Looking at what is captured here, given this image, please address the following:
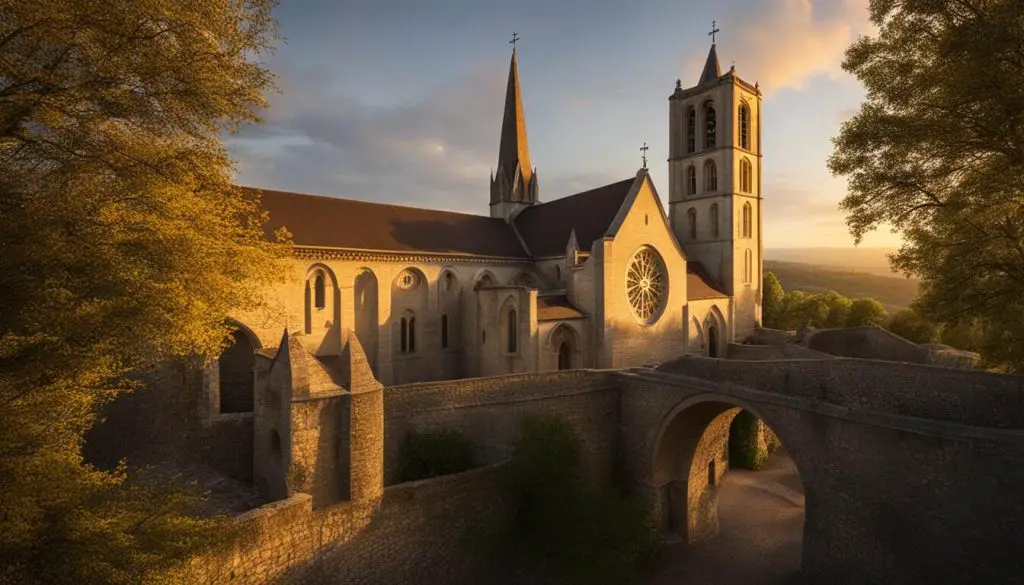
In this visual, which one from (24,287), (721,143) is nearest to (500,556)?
(24,287)

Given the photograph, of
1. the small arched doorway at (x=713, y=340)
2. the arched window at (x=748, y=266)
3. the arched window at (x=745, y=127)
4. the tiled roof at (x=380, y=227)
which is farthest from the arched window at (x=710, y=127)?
the tiled roof at (x=380, y=227)

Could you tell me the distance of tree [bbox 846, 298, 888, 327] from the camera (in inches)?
1617

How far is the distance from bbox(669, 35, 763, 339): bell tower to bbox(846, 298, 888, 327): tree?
542 inches

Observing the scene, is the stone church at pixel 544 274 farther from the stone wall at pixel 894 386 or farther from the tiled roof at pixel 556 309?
the stone wall at pixel 894 386

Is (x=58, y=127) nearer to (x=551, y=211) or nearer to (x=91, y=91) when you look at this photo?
(x=91, y=91)

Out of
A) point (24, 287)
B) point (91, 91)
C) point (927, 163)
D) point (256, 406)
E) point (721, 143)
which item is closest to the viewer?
point (24, 287)

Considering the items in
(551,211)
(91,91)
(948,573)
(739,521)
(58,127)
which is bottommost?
(739,521)

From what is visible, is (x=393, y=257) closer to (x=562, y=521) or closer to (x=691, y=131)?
(x=562, y=521)

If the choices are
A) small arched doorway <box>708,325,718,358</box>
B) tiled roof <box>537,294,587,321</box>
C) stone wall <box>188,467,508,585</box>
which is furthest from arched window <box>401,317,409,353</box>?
small arched doorway <box>708,325,718,358</box>

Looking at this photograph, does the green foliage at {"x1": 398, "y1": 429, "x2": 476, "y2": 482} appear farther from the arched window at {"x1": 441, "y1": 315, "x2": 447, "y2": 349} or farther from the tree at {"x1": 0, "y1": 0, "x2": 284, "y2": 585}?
the arched window at {"x1": 441, "y1": 315, "x2": 447, "y2": 349}

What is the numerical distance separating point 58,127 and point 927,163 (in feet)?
56.0

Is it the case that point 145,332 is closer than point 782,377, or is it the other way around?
point 145,332

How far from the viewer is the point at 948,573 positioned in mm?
12062

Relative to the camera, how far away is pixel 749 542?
2011cm
